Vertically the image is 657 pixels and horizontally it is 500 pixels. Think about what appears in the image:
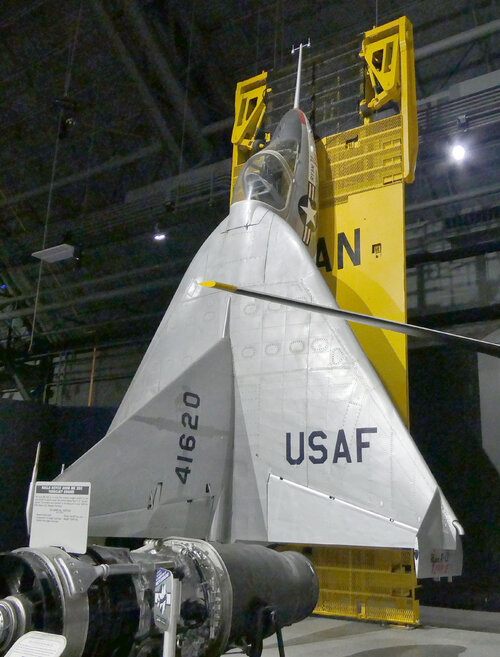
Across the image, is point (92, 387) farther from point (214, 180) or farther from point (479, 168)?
point (479, 168)

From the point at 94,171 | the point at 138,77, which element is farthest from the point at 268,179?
the point at 94,171

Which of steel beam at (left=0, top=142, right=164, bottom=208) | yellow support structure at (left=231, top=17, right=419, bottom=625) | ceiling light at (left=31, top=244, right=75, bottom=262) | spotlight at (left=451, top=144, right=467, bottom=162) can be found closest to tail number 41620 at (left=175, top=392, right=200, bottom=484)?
yellow support structure at (left=231, top=17, right=419, bottom=625)

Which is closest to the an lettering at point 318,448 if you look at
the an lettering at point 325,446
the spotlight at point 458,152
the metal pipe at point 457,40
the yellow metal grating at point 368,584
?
the an lettering at point 325,446

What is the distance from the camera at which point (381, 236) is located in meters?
7.46

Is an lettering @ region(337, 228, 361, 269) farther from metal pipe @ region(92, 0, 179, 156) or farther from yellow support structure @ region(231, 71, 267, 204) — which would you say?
metal pipe @ region(92, 0, 179, 156)

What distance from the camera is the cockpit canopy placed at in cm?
712

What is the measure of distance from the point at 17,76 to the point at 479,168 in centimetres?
1005

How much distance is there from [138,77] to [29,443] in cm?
755

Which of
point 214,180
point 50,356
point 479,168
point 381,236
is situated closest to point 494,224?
point 479,168

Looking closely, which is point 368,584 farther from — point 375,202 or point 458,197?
point 458,197

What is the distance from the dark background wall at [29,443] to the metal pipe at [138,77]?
6049mm

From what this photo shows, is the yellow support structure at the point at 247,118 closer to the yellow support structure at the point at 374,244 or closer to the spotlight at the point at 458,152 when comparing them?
the yellow support structure at the point at 374,244

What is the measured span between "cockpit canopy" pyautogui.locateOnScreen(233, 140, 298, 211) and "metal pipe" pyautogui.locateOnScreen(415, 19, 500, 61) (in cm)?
469

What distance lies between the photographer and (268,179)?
7188 mm
